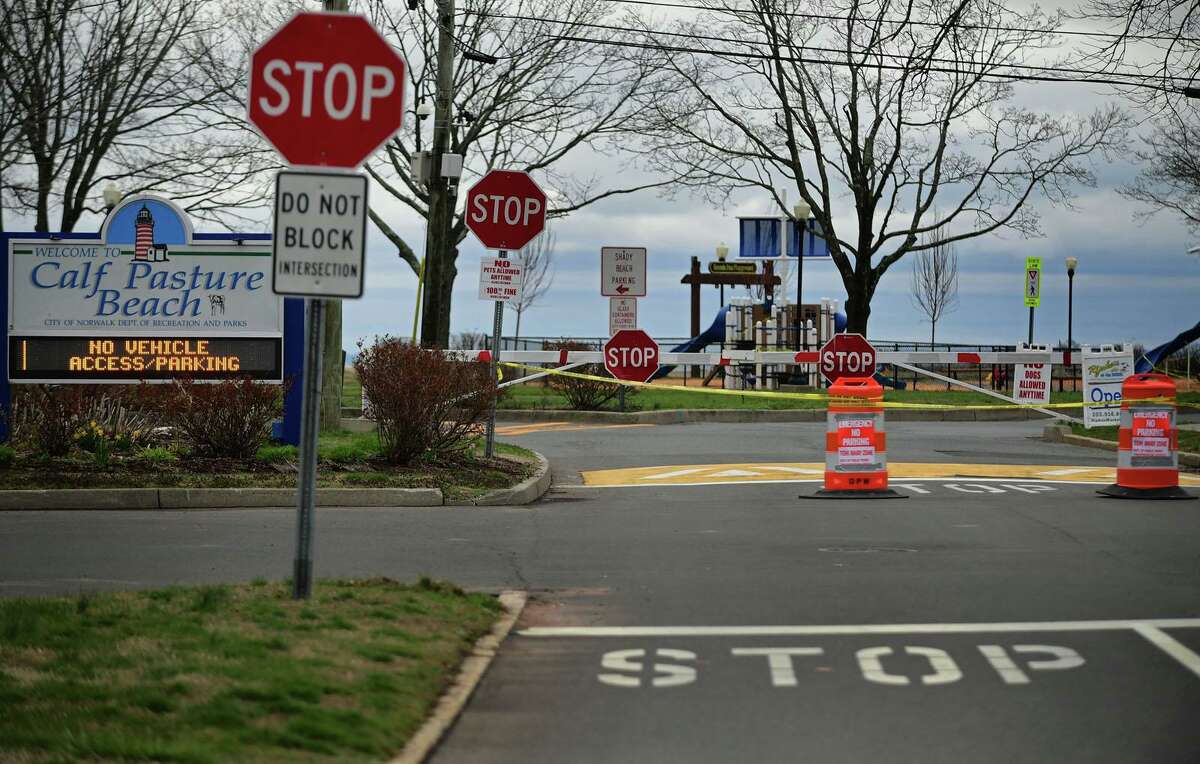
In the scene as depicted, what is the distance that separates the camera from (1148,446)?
1541 centimetres

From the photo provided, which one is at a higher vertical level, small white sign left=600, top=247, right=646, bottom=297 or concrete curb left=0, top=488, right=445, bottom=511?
small white sign left=600, top=247, right=646, bottom=297

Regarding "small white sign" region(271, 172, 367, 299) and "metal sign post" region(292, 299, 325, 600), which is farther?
"metal sign post" region(292, 299, 325, 600)

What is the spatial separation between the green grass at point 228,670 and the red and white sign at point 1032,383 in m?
22.9

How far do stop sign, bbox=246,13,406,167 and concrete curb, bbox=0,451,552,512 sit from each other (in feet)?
24.1

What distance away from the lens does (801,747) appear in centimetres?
579

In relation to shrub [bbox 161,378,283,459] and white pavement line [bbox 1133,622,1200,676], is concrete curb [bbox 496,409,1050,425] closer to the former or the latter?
shrub [bbox 161,378,283,459]

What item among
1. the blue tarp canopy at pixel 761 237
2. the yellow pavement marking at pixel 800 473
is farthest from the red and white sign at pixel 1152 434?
the blue tarp canopy at pixel 761 237

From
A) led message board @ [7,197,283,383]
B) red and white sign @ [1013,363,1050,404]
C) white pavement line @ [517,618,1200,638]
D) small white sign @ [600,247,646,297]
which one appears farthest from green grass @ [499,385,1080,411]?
white pavement line @ [517,618,1200,638]

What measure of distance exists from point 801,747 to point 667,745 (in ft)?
1.75

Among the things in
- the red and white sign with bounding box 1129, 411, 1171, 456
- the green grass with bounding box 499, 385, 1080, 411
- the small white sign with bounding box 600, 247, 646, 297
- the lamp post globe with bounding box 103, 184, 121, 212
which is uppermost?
the lamp post globe with bounding box 103, 184, 121, 212

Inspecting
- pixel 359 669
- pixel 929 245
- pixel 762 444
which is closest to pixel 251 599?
pixel 359 669

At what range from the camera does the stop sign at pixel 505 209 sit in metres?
17.1

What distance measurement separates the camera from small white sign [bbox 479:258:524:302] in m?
17.3

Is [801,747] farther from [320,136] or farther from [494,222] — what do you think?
[494,222]
